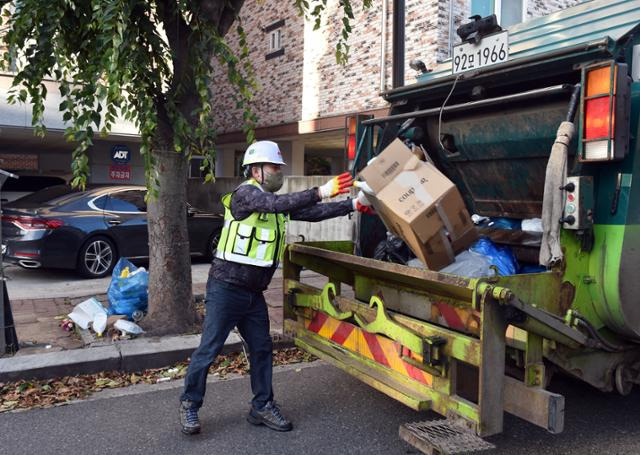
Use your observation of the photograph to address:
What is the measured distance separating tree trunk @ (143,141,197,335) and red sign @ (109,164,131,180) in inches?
447

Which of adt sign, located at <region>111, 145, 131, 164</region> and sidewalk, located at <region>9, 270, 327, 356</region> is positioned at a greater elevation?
adt sign, located at <region>111, 145, 131, 164</region>

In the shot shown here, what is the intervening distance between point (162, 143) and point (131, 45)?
1.44 m

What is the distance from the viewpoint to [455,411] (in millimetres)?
2992

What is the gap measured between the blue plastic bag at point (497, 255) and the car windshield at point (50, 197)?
23.1 feet

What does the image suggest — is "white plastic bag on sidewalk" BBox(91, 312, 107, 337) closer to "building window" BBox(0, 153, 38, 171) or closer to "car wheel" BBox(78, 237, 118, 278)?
"car wheel" BBox(78, 237, 118, 278)

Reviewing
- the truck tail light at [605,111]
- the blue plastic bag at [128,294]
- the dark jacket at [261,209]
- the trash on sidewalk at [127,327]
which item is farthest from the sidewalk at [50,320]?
the truck tail light at [605,111]

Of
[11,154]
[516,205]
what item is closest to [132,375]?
[516,205]

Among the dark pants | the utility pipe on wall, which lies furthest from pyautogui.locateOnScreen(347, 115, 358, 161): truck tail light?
the utility pipe on wall

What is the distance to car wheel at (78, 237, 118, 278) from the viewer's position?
29.2 ft

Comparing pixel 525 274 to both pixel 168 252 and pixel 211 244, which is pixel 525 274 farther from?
pixel 211 244

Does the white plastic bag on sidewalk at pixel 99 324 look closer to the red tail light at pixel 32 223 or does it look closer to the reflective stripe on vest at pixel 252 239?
the reflective stripe on vest at pixel 252 239

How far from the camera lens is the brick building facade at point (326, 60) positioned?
395 inches

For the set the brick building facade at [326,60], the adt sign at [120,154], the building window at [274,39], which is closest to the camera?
the brick building facade at [326,60]

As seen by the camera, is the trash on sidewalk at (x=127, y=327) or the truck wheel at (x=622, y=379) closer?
the truck wheel at (x=622, y=379)
